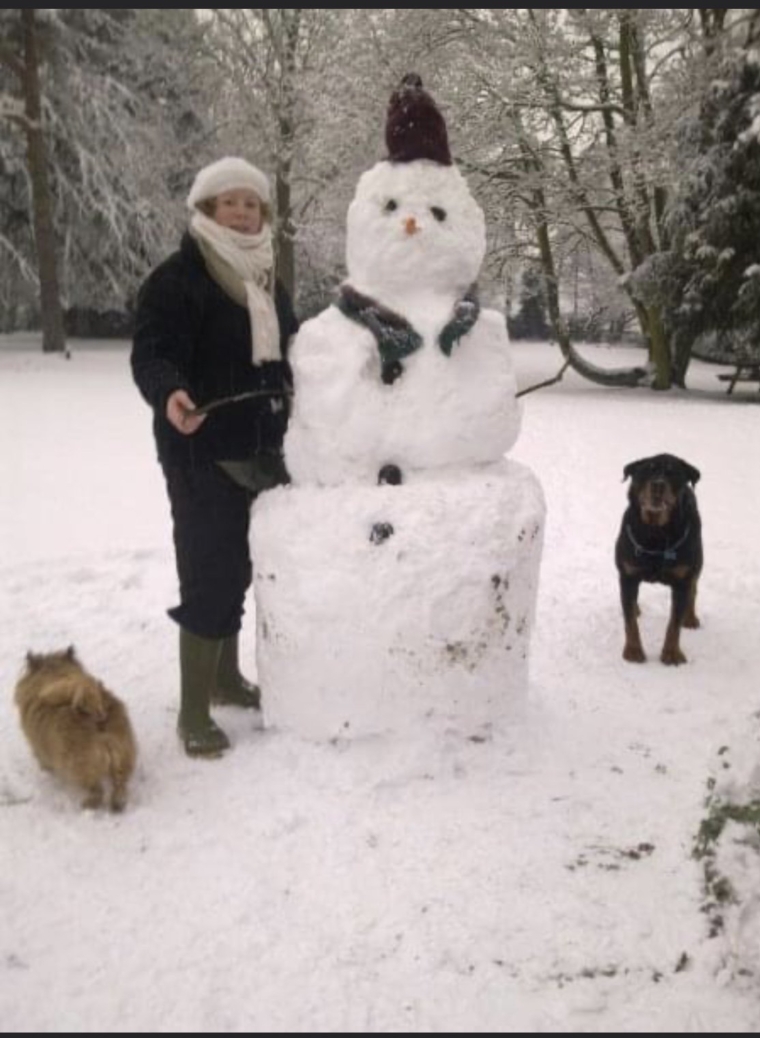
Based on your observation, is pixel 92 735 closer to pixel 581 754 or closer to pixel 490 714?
pixel 490 714

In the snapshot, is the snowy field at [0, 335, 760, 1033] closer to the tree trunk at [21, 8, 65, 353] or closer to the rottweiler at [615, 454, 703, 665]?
the rottweiler at [615, 454, 703, 665]

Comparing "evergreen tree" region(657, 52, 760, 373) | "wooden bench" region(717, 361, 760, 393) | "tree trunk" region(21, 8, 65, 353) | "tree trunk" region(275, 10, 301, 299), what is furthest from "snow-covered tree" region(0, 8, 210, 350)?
"wooden bench" region(717, 361, 760, 393)

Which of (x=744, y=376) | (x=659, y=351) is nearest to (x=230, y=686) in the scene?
(x=659, y=351)

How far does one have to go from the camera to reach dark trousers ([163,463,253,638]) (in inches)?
122

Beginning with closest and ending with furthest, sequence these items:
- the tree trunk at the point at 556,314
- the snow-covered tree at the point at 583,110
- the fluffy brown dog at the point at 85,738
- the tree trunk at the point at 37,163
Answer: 1. the fluffy brown dog at the point at 85,738
2. the snow-covered tree at the point at 583,110
3. the tree trunk at the point at 556,314
4. the tree trunk at the point at 37,163

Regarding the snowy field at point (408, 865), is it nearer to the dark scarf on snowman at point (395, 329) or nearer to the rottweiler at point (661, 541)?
the rottweiler at point (661, 541)

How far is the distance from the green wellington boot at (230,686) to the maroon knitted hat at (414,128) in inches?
75.5

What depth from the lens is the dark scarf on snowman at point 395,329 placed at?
3018mm

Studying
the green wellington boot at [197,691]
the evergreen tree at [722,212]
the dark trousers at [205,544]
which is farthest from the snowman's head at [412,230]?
the evergreen tree at [722,212]

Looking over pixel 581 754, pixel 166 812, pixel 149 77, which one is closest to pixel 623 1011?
pixel 581 754

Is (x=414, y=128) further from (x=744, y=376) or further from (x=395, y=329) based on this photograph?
(x=744, y=376)

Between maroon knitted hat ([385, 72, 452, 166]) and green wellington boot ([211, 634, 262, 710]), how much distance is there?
1.92 m

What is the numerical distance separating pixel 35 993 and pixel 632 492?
3.07 metres

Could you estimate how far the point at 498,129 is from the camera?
14.1 m
